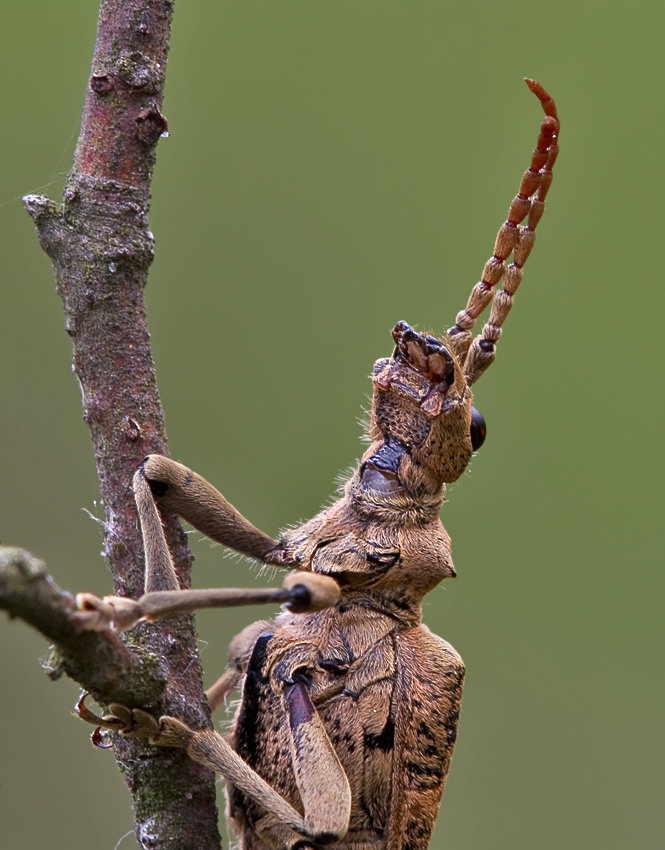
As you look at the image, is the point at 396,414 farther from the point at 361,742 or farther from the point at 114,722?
the point at 114,722

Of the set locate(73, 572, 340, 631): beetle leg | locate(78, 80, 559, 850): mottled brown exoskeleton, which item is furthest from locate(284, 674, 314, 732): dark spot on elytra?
locate(73, 572, 340, 631): beetle leg

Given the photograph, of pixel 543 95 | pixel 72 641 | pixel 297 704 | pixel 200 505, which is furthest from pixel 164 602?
pixel 543 95

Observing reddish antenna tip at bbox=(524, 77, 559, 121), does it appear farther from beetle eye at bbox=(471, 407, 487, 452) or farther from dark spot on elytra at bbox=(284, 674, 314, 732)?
dark spot on elytra at bbox=(284, 674, 314, 732)

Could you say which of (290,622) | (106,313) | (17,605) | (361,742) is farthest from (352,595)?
(17,605)

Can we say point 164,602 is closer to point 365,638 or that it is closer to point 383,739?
point 365,638

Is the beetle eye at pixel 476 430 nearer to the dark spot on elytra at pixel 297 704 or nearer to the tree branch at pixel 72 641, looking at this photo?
the dark spot on elytra at pixel 297 704

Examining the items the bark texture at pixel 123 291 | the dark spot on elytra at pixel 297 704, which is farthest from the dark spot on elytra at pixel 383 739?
the bark texture at pixel 123 291
